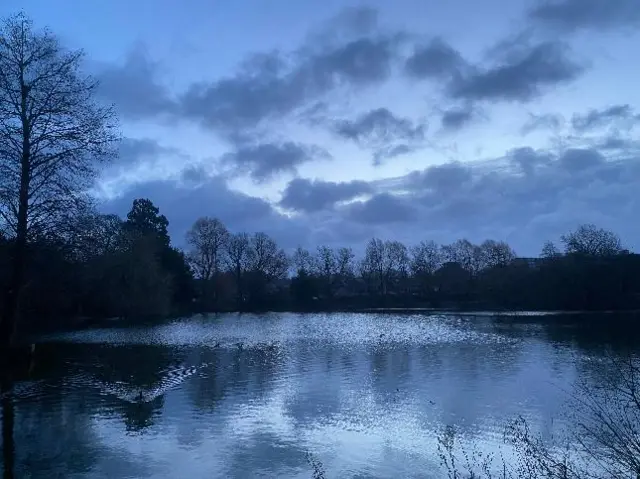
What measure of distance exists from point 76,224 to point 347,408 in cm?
1077

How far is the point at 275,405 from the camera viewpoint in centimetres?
1596

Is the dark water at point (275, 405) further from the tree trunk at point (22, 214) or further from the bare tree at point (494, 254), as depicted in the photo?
the bare tree at point (494, 254)

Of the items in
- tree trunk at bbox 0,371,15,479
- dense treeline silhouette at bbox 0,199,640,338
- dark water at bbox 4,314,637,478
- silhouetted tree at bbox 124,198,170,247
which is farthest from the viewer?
silhouetted tree at bbox 124,198,170,247

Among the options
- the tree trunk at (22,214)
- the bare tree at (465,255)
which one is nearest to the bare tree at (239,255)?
the bare tree at (465,255)

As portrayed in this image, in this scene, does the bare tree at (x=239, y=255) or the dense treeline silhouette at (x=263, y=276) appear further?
the bare tree at (x=239, y=255)

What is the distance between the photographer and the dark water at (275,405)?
35.0 ft

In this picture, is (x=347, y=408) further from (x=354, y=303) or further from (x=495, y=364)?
(x=354, y=303)

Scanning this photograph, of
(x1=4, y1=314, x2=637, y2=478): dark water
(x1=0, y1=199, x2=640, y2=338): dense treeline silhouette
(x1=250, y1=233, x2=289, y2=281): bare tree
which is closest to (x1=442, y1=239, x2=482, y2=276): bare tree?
(x1=0, y1=199, x2=640, y2=338): dense treeline silhouette

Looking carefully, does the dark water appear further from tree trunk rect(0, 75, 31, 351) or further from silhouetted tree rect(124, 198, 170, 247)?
silhouetted tree rect(124, 198, 170, 247)

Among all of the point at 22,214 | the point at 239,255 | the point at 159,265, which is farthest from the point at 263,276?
the point at 22,214

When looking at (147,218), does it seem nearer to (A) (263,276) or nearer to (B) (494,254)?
(A) (263,276)

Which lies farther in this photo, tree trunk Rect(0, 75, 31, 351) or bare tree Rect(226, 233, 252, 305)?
bare tree Rect(226, 233, 252, 305)

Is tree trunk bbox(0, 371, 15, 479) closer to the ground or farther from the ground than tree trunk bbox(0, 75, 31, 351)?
closer to the ground

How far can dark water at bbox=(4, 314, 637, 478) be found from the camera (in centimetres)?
1068
